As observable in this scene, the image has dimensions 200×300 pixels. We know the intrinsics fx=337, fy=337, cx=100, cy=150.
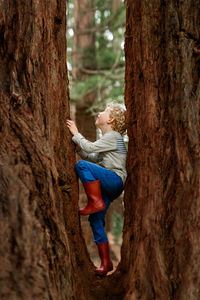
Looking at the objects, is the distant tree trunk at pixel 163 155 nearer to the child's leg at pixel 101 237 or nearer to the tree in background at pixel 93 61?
the child's leg at pixel 101 237

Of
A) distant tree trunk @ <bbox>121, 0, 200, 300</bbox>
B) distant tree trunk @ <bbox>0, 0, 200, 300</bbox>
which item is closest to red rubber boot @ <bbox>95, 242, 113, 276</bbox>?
distant tree trunk @ <bbox>0, 0, 200, 300</bbox>

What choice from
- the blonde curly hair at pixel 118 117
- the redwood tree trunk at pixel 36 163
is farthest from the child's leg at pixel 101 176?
the blonde curly hair at pixel 118 117

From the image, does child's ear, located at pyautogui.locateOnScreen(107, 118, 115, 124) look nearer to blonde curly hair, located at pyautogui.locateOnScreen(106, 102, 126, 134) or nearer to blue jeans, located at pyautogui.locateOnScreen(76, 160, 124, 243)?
blonde curly hair, located at pyautogui.locateOnScreen(106, 102, 126, 134)

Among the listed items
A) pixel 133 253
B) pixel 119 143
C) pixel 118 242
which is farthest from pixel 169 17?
pixel 118 242

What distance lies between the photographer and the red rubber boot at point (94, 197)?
346cm

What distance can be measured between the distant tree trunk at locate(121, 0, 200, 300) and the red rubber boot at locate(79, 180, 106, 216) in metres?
0.29

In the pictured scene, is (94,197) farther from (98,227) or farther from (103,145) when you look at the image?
(103,145)

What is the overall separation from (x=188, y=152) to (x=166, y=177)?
288 millimetres

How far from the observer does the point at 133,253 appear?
3045 millimetres

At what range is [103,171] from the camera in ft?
11.6

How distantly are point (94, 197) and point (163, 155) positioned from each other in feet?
3.03

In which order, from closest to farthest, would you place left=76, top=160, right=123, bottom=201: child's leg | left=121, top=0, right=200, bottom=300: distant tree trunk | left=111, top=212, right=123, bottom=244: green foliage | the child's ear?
1. left=121, top=0, right=200, bottom=300: distant tree trunk
2. left=76, top=160, right=123, bottom=201: child's leg
3. the child's ear
4. left=111, top=212, right=123, bottom=244: green foliage

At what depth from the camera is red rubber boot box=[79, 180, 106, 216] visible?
3.46 meters

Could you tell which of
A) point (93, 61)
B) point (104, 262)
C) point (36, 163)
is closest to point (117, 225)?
point (93, 61)
